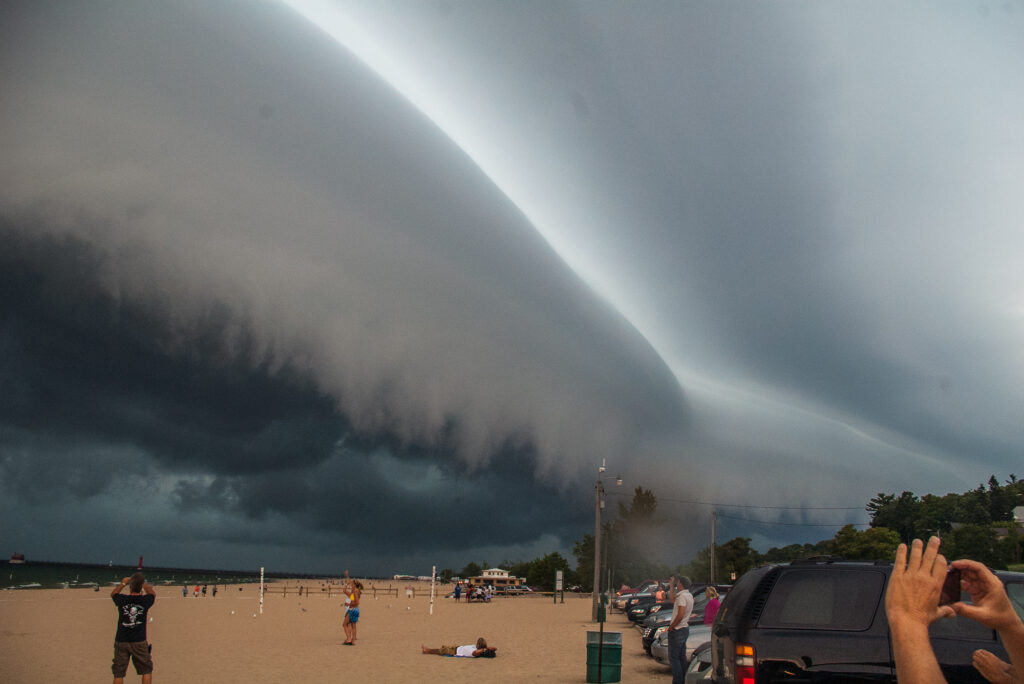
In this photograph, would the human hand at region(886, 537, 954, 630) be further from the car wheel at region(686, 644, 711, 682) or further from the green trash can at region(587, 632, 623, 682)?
the green trash can at region(587, 632, 623, 682)

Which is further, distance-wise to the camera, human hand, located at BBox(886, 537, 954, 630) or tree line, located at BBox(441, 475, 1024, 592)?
tree line, located at BBox(441, 475, 1024, 592)

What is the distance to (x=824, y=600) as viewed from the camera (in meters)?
7.91

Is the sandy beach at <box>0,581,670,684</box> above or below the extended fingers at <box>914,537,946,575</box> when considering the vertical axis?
below

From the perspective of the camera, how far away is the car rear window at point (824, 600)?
7785 millimetres

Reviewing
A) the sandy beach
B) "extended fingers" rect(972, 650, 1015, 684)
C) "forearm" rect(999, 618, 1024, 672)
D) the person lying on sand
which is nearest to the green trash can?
the sandy beach

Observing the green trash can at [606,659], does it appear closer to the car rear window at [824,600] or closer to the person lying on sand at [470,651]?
the person lying on sand at [470,651]

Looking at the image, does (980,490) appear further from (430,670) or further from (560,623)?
(430,670)

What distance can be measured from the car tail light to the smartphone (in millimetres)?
5776

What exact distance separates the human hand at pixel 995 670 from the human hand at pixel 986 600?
213mm

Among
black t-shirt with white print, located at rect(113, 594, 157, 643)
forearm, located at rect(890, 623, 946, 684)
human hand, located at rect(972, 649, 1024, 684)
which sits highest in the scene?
forearm, located at rect(890, 623, 946, 684)

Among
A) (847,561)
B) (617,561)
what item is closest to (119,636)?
(847,561)

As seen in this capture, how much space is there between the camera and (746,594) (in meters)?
8.24

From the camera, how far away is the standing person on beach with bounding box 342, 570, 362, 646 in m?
22.8

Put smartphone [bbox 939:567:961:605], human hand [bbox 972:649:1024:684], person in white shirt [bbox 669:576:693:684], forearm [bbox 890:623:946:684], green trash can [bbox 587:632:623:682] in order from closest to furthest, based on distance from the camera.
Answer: forearm [bbox 890:623:946:684]
smartphone [bbox 939:567:961:605]
human hand [bbox 972:649:1024:684]
person in white shirt [bbox 669:576:693:684]
green trash can [bbox 587:632:623:682]
